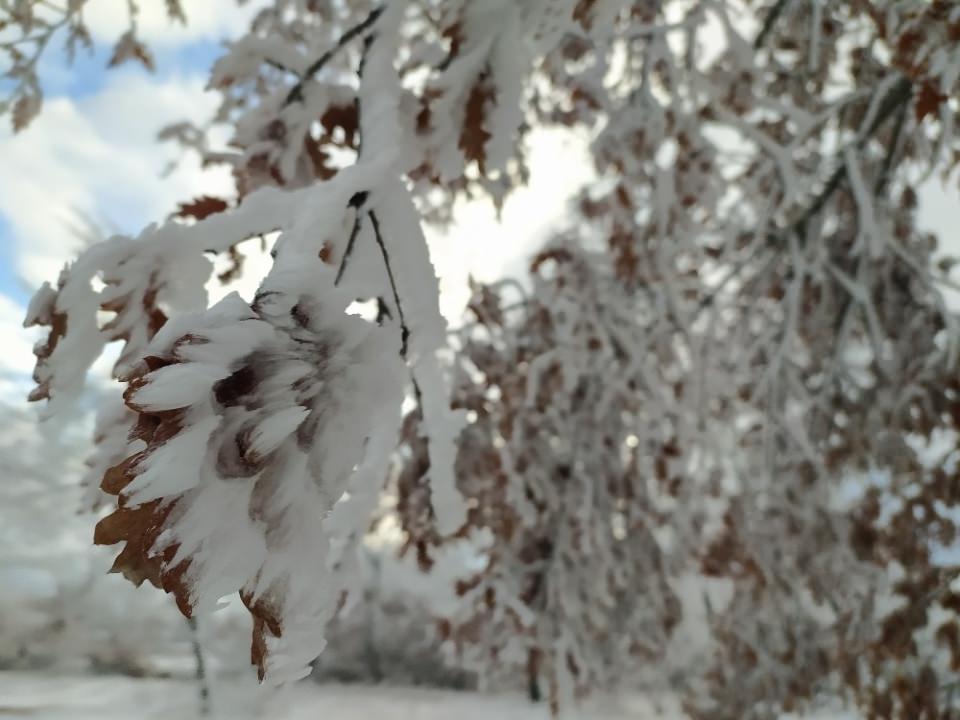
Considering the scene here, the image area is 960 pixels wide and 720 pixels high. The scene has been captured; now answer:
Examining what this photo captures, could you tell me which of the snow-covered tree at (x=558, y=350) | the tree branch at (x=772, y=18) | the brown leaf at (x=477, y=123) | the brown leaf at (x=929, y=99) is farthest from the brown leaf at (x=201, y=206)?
the tree branch at (x=772, y=18)

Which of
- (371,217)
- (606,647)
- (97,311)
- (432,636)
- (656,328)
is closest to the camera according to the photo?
(371,217)

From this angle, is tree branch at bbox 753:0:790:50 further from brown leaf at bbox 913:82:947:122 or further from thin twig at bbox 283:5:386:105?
thin twig at bbox 283:5:386:105

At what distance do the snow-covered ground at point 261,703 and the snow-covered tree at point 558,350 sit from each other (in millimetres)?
1042

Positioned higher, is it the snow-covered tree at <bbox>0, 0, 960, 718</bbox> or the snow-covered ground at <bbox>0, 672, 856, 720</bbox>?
the snow-covered tree at <bbox>0, 0, 960, 718</bbox>

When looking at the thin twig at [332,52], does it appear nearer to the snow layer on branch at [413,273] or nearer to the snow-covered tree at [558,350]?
the snow-covered tree at [558,350]

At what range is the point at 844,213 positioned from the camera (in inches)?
119

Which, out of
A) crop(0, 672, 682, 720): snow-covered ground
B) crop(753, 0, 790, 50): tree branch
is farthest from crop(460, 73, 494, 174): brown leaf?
crop(753, 0, 790, 50): tree branch

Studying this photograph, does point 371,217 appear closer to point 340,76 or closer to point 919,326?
point 919,326

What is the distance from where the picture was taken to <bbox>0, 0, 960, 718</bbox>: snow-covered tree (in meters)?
0.49

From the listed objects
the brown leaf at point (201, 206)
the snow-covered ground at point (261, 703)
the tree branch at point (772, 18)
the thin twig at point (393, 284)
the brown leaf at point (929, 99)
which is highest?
the tree branch at point (772, 18)

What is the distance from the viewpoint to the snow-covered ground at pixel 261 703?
6.50ft

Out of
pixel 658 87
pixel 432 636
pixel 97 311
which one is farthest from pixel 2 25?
pixel 432 636

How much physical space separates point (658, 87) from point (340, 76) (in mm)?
1669

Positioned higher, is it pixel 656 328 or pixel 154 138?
pixel 154 138
